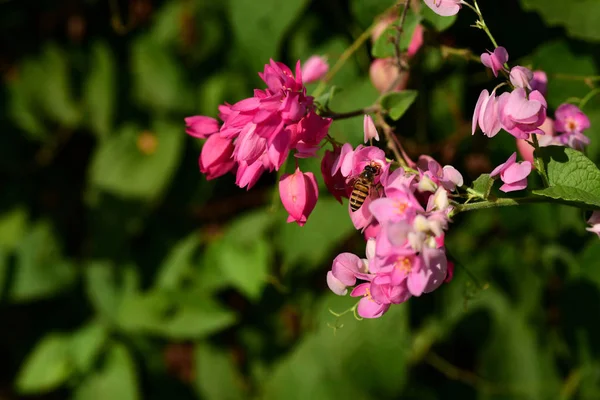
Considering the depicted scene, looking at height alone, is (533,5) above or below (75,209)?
above

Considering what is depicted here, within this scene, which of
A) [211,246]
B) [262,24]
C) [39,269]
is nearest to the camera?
[262,24]

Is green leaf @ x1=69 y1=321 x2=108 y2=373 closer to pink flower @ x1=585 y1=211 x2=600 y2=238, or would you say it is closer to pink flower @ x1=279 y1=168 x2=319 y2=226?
pink flower @ x1=279 y1=168 x2=319 y2=226

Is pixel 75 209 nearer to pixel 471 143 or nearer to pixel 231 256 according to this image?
pixel 231 256

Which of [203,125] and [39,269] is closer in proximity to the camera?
[203,125]

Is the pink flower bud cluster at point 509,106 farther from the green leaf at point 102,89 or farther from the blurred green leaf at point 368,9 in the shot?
the green leaf at point 102,89

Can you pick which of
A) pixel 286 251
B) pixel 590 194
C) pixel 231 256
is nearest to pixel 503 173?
pixel 590 194

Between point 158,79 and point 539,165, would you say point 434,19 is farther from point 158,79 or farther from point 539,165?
point 158,79

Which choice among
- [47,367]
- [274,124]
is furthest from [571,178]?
[47,367]

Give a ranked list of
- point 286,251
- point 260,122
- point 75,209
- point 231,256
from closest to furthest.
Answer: point 260,122 → point 286,251 → point 231,256 → point 75,209
